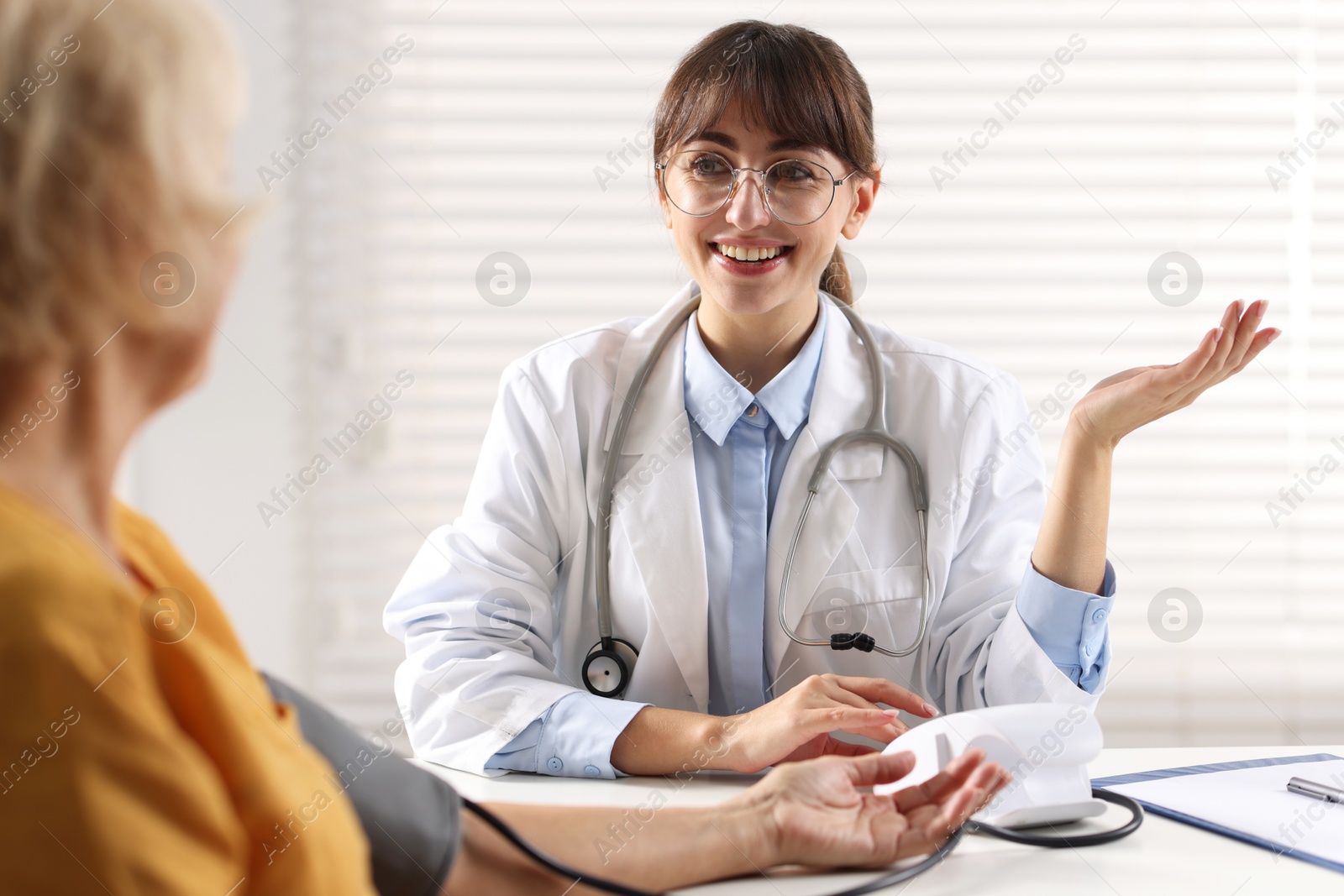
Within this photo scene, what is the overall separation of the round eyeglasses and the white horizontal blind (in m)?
0.59

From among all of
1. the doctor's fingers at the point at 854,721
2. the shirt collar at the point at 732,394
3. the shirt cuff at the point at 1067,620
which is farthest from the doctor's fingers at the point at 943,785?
the shirt collar at the point at 732,394

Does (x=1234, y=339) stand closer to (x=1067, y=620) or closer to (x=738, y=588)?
(x=1067, y=620)

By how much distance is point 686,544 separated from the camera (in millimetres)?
1292

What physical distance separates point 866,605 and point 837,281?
0.57m

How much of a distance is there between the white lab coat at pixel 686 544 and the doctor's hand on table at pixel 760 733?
15cm

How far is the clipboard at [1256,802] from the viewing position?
2.71ft

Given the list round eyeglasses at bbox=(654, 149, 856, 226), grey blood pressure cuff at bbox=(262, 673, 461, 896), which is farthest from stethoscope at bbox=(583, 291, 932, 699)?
grey blood pressure cuff at bbox=(262, 673, 461, 896)

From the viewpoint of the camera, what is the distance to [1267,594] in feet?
6.40

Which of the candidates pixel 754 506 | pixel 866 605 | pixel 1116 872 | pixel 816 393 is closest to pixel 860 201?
pixel 816 393

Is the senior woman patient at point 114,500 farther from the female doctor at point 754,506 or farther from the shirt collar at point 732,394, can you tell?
the shirt collar at point 732,394

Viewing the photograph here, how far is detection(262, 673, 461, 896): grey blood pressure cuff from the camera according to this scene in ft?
2.20

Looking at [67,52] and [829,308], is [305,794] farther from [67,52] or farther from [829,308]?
[829,308]

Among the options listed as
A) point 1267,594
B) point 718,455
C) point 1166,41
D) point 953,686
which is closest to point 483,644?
point 718,455

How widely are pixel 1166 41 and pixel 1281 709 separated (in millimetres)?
1328
